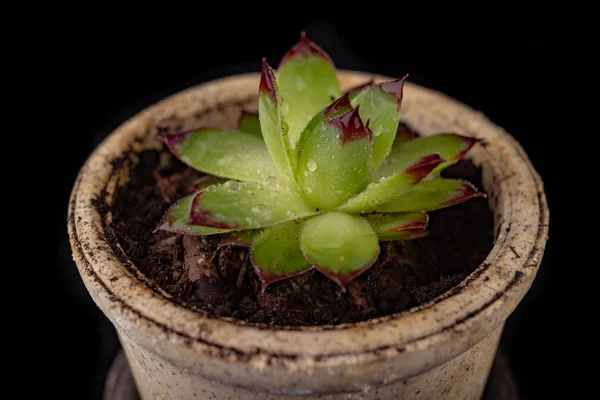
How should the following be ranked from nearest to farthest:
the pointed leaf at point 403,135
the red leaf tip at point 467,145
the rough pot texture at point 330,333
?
the rough pot texture at point 330,333 < the red leaf tip at point 467,145 < the pointed leaf at point 403,135

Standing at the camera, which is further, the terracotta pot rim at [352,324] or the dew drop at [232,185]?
the dew drop at [232,185]

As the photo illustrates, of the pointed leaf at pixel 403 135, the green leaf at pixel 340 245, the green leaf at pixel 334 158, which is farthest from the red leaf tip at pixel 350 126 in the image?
the pointed leaf at pixel 403 135

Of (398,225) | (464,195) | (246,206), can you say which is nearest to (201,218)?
(246,206)

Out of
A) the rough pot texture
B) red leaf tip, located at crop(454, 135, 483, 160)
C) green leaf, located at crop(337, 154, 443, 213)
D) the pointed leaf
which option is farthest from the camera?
the pointed leaf

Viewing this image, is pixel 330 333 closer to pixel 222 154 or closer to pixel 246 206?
pixel 246 206

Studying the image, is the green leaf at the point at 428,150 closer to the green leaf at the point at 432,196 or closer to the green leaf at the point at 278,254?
the green leaf at the point at 432,196

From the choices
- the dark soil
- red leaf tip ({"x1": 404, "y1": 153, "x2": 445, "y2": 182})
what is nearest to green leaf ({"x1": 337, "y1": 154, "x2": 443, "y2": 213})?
red leaf tip ({"x1": 404, "y1": 153, "x2": 445, "y2": 182})

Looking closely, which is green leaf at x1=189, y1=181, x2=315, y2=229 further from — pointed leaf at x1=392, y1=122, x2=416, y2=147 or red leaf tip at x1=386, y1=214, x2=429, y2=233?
pointed leaf at x1=392, y1=122, x2=416, y2=147
